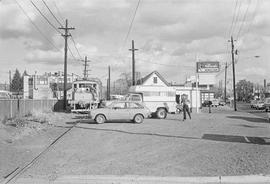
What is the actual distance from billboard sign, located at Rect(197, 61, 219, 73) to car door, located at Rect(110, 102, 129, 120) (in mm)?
21844

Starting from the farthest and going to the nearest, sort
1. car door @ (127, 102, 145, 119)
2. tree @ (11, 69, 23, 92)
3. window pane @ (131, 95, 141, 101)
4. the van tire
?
tree @ (11, 69, 23, 92)
window pane @ (131, 95, 141, 101)
the van tire
car door @ (127, 102, 145, 119)

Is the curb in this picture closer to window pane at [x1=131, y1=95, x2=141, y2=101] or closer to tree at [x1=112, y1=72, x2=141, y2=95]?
window pane at [x1=131, y1=95, x2=141, y2=101]

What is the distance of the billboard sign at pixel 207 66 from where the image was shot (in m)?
46.6

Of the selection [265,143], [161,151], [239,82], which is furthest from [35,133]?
[239,82]

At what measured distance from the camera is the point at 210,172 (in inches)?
376

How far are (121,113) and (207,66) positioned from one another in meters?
23.6

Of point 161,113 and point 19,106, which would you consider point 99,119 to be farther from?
point 19,106

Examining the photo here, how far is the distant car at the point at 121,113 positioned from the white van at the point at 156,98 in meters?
5.61

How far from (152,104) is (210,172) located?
72.7 feet

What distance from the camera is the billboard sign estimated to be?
153 feet

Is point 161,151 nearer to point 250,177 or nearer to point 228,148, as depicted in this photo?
point 228,148

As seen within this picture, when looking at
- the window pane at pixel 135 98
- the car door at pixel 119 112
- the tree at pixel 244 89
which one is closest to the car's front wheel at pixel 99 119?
the car door at pixel 119 112

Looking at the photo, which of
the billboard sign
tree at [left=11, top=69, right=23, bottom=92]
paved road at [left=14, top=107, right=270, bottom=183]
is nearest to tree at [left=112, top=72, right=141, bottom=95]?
tree at [left=11, top=69, right=23, bottom=92]

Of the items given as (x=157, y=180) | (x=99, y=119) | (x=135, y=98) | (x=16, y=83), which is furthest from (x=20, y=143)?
(x=16, y=83)
